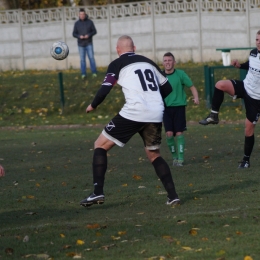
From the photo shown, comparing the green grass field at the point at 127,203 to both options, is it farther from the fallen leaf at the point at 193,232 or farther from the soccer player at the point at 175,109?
the soccer player at the point at 175,109

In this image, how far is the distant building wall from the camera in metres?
30.3

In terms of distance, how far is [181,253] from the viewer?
277 inches

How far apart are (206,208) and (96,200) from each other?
4.13ft

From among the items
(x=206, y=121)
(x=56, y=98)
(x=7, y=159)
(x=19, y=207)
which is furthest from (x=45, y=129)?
(x=19, y=207)

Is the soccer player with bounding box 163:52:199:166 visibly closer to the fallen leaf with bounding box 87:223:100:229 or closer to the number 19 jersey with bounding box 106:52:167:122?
the number 19 jersey with bounding box 106:52:167:122

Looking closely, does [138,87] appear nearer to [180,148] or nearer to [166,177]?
[166,177]

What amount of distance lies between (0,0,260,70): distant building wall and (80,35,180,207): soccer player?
20145 millimetres

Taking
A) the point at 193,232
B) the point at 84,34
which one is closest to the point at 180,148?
the point at 193,232

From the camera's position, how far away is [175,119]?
1403 cm

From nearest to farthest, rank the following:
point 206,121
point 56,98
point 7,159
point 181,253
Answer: point 181,253 → point 206,121 → point 7,159 → point 56,98

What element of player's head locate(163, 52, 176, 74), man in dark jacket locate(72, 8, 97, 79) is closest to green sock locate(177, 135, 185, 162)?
player's head locate(163, 52, 176, 74)

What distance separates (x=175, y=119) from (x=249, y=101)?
1.93m

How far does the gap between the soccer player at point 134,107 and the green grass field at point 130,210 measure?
0.44 m

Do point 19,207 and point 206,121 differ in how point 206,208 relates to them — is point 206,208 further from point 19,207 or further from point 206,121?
point 206,121
